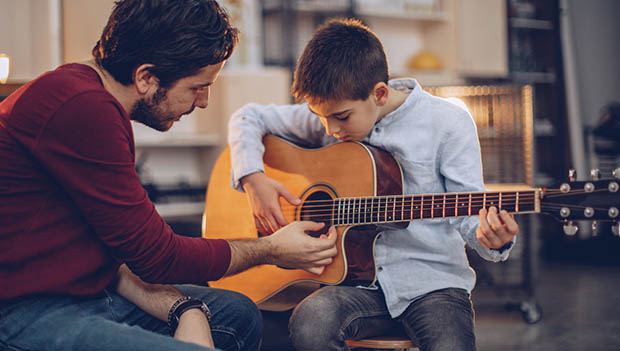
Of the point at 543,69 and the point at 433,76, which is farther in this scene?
the point at 543,69

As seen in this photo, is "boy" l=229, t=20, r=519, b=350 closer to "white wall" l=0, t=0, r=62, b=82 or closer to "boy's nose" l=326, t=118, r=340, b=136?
"boy's nose" l=326, t=118, r=340, b=136

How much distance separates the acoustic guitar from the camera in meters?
1.29

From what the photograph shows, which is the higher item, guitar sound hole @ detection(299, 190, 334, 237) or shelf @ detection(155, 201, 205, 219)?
guitar sound hole @ detection(299, 190, 334, 237)

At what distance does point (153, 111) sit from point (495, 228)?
0.79 m

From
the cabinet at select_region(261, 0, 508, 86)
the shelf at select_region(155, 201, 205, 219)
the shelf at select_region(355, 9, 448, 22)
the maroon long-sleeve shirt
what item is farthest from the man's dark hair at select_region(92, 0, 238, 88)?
the shelf at select_region(355, 9, 448, 22)

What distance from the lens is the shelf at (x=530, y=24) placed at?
486cm

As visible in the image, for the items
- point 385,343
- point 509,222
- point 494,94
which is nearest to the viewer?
point 509,222

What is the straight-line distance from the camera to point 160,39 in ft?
4.30

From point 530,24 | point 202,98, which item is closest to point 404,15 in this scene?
point 530,24

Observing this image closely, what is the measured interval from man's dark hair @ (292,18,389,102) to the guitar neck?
274 mm

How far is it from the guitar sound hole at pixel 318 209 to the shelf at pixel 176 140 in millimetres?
2191

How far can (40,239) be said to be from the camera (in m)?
1.19

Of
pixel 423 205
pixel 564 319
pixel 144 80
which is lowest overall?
pixel 564 319

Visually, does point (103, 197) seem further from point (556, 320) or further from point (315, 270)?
point (556, 320)
